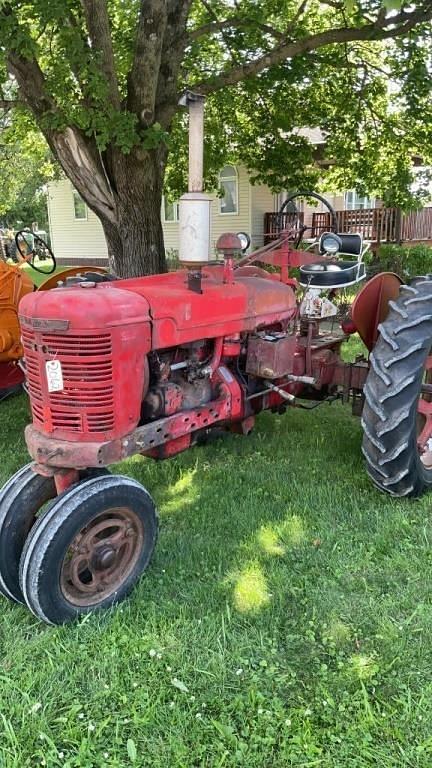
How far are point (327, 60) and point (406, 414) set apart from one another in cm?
543

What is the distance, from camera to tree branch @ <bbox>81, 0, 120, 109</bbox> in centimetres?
546

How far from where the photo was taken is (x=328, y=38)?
6289 millimetres

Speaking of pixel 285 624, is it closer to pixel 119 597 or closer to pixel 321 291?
pixel 119 597

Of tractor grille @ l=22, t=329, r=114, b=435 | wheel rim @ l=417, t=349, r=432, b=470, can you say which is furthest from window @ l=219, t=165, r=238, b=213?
tractor grille @ l=22, t=329, r=114, b=435

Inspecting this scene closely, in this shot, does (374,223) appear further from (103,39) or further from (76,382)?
(76,382)

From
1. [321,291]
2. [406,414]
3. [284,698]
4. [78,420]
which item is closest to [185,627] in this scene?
[284,698]

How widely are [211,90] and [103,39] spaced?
1154mm

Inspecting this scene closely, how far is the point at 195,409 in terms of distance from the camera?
3107 millimetres

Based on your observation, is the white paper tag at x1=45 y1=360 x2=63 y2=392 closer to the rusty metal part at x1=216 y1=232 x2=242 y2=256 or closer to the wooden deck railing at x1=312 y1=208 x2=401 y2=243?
the rusty metal part at x1=216 y1=232 x2=242 y2=256

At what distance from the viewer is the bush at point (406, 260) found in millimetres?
14016

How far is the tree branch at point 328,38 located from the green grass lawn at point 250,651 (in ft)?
14.5

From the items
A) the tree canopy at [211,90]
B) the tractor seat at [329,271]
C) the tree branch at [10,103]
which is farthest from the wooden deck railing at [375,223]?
the tractor seat at [329,271]

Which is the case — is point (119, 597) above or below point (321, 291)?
below

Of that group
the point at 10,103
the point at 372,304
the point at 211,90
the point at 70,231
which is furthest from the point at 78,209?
the point at 372,304
